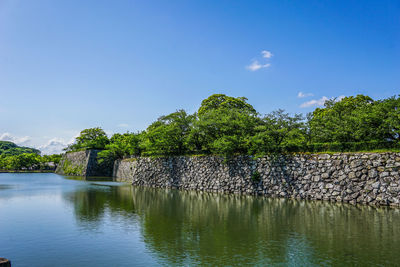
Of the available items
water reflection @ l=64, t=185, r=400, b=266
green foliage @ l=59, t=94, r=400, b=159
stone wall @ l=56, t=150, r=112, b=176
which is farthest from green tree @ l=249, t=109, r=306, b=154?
stone wall @ l=56, t=150, r=112, b=176

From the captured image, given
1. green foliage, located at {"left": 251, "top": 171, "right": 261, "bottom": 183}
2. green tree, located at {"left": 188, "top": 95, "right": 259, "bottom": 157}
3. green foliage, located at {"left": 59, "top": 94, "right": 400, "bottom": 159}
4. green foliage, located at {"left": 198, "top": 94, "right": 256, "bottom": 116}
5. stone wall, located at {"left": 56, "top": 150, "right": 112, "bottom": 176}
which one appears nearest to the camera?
green foliage, located at {"left": 59, "top": 94, "right": 400, "bottom": 159}

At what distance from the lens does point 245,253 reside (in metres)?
6.59

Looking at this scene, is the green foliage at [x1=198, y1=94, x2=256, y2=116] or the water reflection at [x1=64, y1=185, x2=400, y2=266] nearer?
the water reflection at [x1=64, y1=185, x2=400, y2=266]

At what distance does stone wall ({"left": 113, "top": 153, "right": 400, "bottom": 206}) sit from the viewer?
13641 millimetres

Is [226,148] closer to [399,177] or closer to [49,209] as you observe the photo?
[399,177]

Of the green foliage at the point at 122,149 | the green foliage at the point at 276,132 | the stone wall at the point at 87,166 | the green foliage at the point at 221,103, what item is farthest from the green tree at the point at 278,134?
the stone wall at the point at 87,166

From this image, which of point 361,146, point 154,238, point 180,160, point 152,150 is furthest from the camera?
point 152,150

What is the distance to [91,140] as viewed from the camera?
4528cm

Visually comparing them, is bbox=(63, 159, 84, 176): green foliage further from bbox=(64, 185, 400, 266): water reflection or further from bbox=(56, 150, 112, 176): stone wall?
bbox=(64, 185, 400, 266): water reflection

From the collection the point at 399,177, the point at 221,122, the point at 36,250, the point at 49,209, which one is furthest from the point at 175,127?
the point at 36,250

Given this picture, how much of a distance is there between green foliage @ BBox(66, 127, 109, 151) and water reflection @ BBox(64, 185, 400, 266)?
32.6 meters

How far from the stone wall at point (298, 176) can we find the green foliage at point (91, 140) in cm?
2330

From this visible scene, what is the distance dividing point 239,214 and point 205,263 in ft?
19.2

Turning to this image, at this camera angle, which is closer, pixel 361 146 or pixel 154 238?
pixel 154 238
